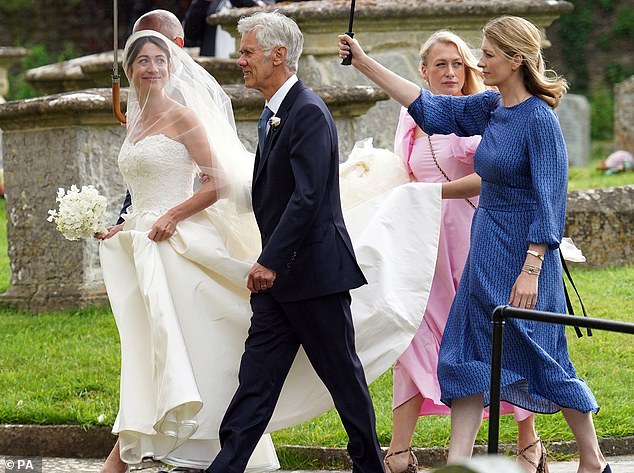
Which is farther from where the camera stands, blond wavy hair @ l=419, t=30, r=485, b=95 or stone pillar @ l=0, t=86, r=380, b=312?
stone pillar @ l=0, t=86, r=380, b=312

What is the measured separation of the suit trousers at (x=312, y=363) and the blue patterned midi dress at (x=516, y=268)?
1.15 ft

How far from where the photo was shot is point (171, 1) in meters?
22.0

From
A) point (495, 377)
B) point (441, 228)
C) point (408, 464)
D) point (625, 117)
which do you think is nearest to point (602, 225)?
point (441, 228)

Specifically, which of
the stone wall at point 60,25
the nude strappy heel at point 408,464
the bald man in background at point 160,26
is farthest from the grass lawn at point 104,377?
the stone wall at point 60,25

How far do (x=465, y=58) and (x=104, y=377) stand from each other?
242cm

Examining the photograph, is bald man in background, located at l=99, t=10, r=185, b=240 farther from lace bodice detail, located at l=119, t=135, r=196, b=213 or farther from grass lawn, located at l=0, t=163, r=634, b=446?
grass lawn, located at l=0, t=163, r=634, b=446

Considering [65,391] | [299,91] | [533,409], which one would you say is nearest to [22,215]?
[65,391]

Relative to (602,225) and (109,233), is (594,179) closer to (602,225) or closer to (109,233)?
(602,225)

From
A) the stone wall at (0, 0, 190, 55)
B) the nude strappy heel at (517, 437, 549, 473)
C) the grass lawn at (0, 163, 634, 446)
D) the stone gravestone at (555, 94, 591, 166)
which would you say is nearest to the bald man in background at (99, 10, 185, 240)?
the grass lawn at (0, 163, 634, 446)

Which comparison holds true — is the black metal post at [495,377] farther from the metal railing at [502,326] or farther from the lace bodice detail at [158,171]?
the lace bodice detail at [158,171]

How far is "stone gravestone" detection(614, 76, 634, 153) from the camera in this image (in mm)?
17812

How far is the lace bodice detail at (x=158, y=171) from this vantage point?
5160mm

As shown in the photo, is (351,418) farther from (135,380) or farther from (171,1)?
(171,1)

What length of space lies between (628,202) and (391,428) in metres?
3.91
